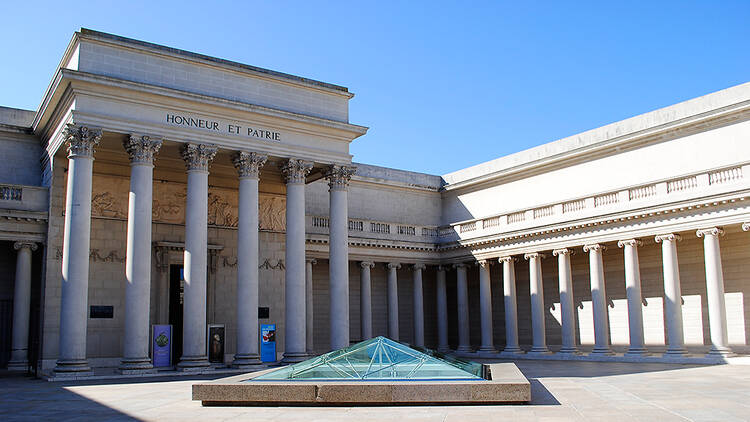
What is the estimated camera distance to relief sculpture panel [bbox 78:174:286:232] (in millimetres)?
37844

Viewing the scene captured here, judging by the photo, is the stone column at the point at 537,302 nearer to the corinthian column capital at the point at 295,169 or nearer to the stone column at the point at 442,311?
the stone column at the point at 442,311

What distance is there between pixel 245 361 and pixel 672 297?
22252 millimetres

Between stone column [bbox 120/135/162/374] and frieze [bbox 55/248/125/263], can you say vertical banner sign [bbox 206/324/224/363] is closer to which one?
stone column [bbox 120/135/162/374]

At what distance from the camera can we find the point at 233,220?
4222cm

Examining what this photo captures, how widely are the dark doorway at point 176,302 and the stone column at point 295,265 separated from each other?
702 cm

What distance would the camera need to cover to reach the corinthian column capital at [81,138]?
3106 cm

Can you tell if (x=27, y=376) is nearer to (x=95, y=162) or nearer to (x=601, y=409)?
(x=95, y=162)

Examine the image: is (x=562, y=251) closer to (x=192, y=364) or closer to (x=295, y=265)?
(x=295, y=265)

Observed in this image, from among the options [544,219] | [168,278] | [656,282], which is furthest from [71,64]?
[656,282]

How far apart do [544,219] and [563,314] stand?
19.5ft

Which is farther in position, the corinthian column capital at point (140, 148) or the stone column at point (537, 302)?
the stone column at point (537, 302)

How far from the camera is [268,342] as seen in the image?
37531 mm

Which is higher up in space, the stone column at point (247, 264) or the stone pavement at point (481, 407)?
the stone column at point (247, 264)

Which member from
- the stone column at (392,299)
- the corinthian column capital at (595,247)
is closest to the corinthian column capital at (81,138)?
the stone column at (392,299)
